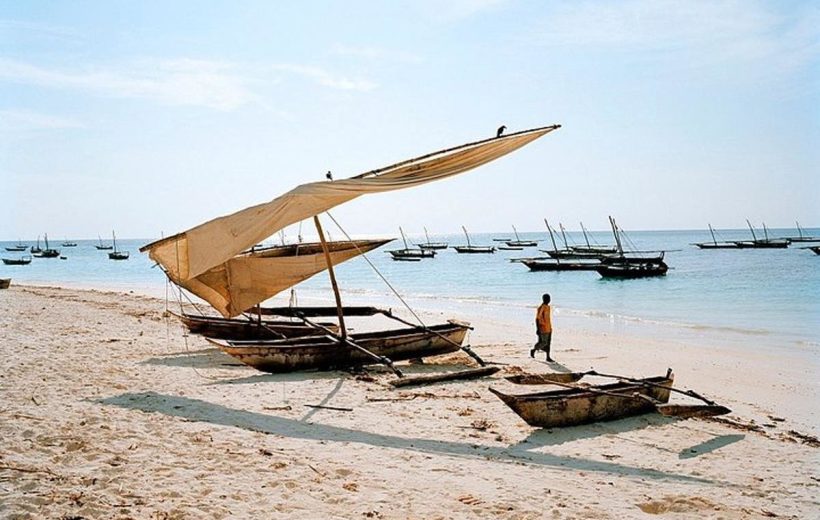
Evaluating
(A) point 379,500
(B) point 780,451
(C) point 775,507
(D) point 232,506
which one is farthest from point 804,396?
(D) point 232,506

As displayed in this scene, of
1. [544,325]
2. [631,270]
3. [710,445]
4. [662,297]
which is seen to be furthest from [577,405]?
[631,270]

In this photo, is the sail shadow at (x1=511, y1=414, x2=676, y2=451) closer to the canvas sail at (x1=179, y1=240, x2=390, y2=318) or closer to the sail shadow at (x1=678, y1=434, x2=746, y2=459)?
the sail shadow at (x1=678, y1=434, x2=746, y2=459)

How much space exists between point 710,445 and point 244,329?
33.4 ft

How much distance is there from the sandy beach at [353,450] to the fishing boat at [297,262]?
1.48 ft

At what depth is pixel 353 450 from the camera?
22.1 ft

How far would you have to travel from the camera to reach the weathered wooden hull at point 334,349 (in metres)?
10.9

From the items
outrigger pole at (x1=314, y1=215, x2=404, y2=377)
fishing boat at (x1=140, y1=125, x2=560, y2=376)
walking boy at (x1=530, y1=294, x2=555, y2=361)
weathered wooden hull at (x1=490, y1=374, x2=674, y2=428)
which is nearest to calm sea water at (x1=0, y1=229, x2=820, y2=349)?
walking boy at (x1=530, y1=294, x2=555, y2=361)

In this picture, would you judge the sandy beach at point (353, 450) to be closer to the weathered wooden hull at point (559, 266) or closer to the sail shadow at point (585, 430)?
the sail shadow at point (585, 430)

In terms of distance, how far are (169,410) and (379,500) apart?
3884 millimetres

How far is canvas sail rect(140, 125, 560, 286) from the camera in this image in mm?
9078

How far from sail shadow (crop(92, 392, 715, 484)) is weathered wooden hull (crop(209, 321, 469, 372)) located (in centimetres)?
220

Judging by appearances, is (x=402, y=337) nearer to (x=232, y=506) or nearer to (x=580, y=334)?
(x=232, y=506)

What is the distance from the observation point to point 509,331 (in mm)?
19375

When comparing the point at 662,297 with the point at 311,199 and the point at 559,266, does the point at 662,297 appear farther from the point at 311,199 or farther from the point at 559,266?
the point at 311,199
